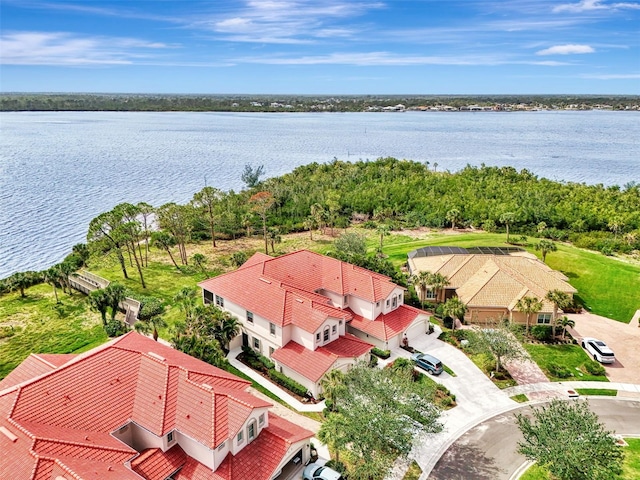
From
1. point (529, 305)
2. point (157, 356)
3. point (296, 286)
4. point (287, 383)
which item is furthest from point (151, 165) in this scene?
point (529, 305)

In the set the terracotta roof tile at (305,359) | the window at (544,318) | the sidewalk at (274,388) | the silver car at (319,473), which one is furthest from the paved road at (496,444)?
the window at (544,318)

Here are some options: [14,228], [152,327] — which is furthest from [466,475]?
[14,228]

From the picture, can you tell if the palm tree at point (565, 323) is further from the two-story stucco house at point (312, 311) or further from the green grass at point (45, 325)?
the green grass at point (45, 325)

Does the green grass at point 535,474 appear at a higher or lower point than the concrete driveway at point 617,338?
higher

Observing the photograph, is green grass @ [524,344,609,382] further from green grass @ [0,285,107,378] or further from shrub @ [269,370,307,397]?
green grass @ [0,285,107,378]

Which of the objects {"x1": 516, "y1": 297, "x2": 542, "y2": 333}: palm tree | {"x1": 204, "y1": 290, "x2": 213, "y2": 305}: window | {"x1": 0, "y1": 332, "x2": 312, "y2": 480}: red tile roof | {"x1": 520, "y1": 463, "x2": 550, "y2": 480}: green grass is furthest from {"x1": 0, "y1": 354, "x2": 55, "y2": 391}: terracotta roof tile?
{"x1": 516, "y1": 297, "x2": 542, "y2": 333}: palm tree

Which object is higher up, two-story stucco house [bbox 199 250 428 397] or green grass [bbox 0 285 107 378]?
two-story stucco house [bbox 199 250 428 397]
